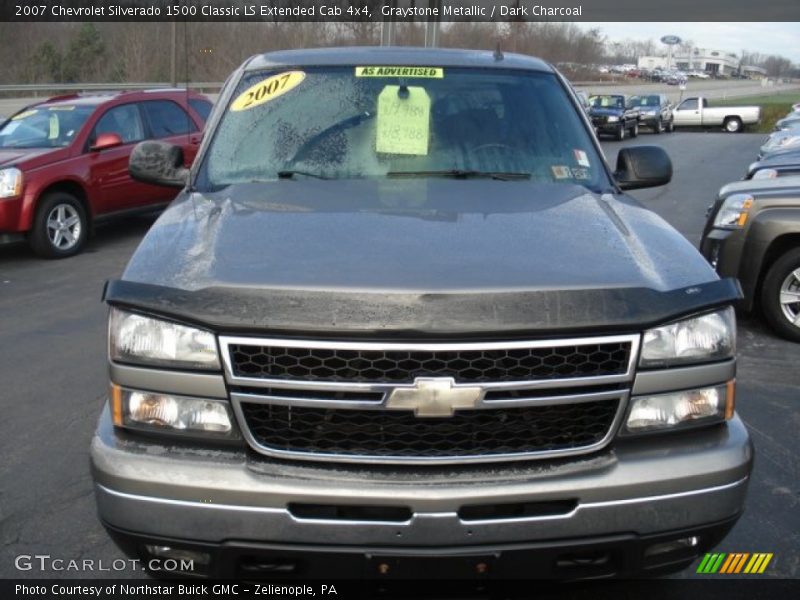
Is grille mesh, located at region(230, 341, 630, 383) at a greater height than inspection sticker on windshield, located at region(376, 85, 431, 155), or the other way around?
inspection sticker on windshield, located at region(376, 85, 431, 155)

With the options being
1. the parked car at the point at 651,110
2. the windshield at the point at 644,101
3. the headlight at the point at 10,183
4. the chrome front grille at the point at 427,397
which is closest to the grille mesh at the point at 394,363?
the chrome front grille at the point at 427,397

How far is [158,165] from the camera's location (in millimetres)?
4234

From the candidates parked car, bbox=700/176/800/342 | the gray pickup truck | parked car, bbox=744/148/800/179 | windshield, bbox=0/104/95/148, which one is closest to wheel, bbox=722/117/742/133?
parked car, bbox=744/148/800/179

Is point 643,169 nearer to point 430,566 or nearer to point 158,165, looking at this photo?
point 158,165

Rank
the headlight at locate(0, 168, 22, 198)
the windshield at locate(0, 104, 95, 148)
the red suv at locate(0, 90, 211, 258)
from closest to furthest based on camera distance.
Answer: the headlight at locate(0, 168, 22, 198)
the red suv at locate(0, 90, 211, 258)
the windshield at locate(0, 104, 95, 148)

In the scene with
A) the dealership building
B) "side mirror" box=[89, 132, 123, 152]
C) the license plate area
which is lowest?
the license plate area

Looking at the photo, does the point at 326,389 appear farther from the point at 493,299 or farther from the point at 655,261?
the point at 655,261

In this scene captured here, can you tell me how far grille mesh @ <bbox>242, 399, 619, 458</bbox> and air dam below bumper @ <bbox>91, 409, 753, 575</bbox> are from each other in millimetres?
56

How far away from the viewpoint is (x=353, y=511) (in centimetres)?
232

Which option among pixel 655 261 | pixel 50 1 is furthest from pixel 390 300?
pixel 50 1

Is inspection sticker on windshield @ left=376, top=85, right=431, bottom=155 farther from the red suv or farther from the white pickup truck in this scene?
the white pickup truck

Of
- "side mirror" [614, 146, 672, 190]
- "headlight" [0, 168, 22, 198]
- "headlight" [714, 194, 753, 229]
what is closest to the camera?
"side mirror" [614, 146, 672, 190]

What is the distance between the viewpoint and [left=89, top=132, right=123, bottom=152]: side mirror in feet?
32.7

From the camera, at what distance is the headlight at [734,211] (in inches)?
267
